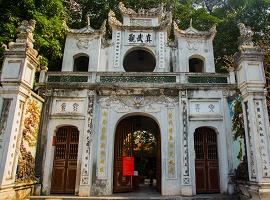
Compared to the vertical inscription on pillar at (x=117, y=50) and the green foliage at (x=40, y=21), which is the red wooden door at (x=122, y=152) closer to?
the vertical inscription on pillar at (x=117, y=50)

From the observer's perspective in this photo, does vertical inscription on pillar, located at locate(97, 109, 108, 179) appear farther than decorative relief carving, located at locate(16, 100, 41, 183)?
Yes

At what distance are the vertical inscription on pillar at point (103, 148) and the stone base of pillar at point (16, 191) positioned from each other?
2.62 m

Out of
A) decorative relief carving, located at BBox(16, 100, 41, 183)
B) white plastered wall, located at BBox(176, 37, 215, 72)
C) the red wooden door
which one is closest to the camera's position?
decorative relief carving, located at BBox(16, 100, 41, 183)

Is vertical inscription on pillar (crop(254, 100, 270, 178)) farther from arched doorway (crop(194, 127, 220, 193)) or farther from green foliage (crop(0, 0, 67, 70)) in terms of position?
green foliage (crop(0, 0, 67, 70))

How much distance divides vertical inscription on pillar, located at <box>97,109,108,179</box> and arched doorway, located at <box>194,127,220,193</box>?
12.8ft

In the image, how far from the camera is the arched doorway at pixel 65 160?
11.0m

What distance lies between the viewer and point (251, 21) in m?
18.9

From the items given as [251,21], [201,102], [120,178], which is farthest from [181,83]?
[251,21]

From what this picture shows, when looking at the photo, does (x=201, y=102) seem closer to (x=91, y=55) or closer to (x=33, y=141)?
(x=91, y=55)

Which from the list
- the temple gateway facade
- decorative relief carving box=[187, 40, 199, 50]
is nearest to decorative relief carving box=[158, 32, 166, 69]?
decorative relief carving box=[187, 40, 199, 50]

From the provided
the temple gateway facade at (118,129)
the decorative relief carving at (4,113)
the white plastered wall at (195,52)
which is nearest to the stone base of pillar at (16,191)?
the temple gateway facade at (118,129)

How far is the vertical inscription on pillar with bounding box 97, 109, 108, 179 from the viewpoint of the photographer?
35.9ft

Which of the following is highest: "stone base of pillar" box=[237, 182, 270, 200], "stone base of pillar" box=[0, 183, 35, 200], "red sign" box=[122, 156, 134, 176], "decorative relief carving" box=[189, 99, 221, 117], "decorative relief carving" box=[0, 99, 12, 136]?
"decorative relief carving" box=[189, 99, 221, 117]

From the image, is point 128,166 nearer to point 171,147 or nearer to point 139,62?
point 171,147
